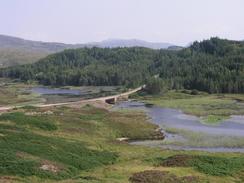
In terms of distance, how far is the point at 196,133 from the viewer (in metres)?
95.1

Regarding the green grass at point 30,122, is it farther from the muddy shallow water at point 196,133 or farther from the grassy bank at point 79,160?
the muddy shallow water at point 196,133

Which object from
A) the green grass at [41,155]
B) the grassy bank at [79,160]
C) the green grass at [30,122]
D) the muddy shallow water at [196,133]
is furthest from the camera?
the muddy shallow water at [196,133]

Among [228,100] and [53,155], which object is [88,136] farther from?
[228,100]

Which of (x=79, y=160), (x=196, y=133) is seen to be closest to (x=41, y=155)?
(x=79, y=160)

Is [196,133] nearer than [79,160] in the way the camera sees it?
No

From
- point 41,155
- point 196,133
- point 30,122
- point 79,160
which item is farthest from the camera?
point 196,133

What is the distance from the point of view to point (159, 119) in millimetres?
120562

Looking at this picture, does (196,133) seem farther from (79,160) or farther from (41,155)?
(41,155)

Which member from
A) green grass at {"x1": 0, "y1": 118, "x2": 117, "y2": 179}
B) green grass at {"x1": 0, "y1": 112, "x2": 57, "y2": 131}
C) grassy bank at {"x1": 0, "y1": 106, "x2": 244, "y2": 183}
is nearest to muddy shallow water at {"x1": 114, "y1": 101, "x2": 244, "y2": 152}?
grassy bank at {"x1": 0, "y1": 106, "x2": 244, "y2": 183}

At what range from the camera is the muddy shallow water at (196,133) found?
81.1m

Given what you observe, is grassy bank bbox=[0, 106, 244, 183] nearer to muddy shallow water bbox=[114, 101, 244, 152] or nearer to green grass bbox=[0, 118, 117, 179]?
green grass bbox=[0, 118, 117, 179]

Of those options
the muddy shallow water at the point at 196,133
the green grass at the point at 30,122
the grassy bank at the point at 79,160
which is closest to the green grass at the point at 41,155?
the grassy bank at the point at 79,160

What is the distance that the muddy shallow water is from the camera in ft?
266

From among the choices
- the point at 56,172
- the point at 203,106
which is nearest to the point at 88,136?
the point at 56,172
